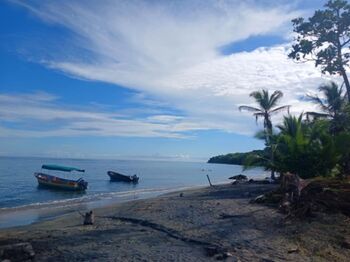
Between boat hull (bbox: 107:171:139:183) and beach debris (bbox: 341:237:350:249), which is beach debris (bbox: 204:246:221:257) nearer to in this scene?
beach debris (bbox: 341:237:350:249)

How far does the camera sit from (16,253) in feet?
32.1

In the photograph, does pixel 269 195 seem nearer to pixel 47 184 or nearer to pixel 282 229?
pixel 282 229

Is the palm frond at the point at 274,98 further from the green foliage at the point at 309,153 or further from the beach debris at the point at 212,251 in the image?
the beach debris at the point at 212,251

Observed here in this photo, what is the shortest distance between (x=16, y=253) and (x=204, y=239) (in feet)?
15.9

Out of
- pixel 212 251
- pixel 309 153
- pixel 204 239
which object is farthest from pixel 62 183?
pixel 212 251

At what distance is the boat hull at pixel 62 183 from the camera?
41.2 metres

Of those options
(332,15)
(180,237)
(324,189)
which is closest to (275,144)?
(332,15)

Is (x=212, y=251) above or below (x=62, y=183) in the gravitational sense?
below

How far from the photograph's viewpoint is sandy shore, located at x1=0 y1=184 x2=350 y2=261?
31.3 feet

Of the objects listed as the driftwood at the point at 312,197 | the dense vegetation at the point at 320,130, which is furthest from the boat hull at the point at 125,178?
the driftwood at the point at 312,197

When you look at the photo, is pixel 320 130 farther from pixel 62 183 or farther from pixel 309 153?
pixel 62 183

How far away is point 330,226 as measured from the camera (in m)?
12.5

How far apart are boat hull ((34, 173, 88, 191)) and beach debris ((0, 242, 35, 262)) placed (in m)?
31.9

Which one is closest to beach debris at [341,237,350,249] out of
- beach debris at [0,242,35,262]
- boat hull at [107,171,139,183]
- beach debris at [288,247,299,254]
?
beach debris at [288,247,299,254]
